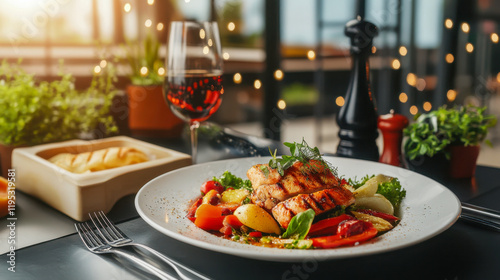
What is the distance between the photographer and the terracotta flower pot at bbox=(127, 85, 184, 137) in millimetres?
1868

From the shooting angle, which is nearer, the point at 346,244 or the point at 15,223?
the point at 346,244

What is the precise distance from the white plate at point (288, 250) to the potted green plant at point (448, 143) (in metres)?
0.23

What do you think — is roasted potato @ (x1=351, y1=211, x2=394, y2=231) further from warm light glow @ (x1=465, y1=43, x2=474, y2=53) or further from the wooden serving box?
warm light glow @ (x1=465, y1=43, x2=474, y2=53)

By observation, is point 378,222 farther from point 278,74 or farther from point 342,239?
point 278,74

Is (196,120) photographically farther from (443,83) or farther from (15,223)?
(443,83)

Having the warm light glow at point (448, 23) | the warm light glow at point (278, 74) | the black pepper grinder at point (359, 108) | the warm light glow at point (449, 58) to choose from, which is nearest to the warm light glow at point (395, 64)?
the warm light glow at point (449, 58)

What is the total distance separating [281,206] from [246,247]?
188 mm

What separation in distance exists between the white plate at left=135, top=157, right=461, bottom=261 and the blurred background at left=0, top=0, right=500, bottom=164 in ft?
8.30

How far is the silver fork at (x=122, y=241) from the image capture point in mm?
703

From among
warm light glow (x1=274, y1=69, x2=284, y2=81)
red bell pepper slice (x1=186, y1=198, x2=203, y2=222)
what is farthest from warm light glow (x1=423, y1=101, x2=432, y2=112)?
red bell pepper slice (x1=186, y1=198, x2=203, y2=222)

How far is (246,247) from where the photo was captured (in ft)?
2.38

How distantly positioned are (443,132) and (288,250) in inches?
31.6

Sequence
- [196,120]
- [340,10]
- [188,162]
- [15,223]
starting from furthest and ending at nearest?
[340,10]
[196,120]
[188,162]
[15,223]

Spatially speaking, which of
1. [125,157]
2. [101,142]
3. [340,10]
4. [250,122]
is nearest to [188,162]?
[125,157]
